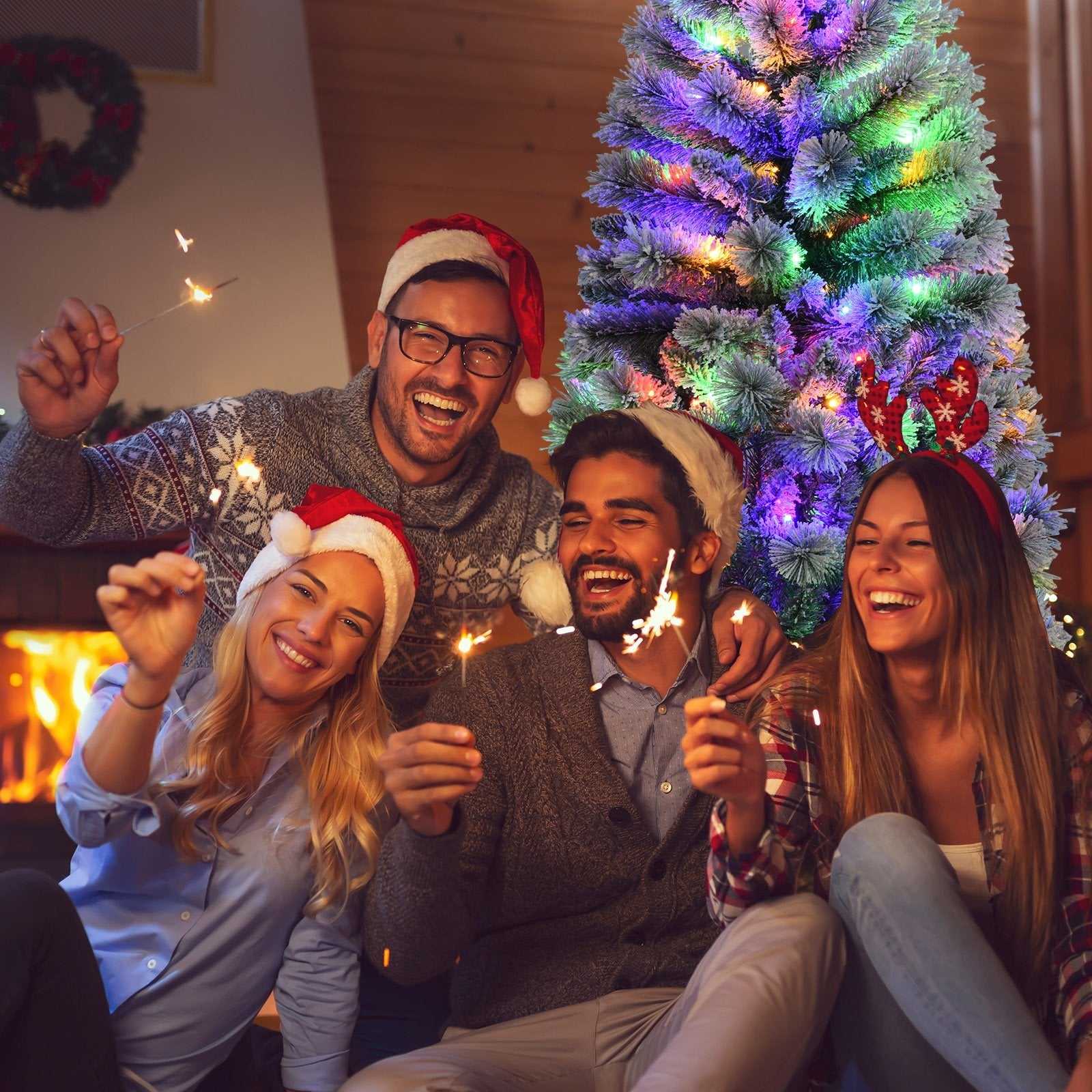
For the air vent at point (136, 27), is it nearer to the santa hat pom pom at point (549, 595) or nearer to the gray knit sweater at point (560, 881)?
the santa hat pom pom at point (549, 595)

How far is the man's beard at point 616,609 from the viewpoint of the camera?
1.89 m

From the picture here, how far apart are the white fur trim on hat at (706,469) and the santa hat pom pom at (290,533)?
0.61 m

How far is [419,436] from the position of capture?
6.90 ft

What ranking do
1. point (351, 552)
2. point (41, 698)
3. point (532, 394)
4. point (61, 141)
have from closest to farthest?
point (351, 552) < point (532, 394) < point (41, 698) < point (61, 141)

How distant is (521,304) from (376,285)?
162cm

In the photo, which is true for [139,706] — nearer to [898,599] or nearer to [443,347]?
[443,347]

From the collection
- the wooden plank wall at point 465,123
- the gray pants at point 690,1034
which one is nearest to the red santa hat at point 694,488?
the gray pants at point 690,1034

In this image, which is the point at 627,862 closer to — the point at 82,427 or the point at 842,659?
the point at 842,659

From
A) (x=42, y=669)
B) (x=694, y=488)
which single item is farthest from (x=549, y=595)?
(x=42, y=669)

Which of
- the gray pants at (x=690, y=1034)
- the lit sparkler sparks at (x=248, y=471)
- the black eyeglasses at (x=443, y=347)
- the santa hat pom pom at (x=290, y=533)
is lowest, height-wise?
the gray pants at (x=690, y=1034)

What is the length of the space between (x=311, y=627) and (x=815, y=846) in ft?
2.75

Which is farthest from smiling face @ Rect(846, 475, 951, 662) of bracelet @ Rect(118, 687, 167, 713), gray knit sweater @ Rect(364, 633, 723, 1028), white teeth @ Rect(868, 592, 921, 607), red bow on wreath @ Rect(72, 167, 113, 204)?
red bow on wreath @ Rect(72, 167, 113, 204)

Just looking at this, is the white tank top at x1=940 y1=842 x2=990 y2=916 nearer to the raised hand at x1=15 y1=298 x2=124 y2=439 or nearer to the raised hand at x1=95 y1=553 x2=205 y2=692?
the raised hand at x1=95 y1=553 x2=205 y2=692

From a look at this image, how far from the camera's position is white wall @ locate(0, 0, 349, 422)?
11.0 ft
